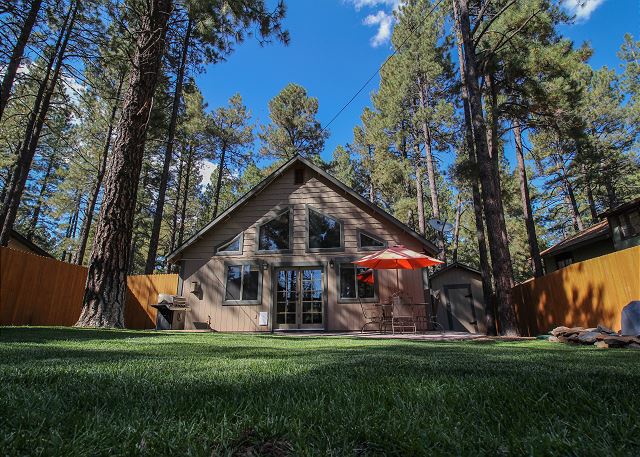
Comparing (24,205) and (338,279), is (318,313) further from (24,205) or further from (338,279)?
(24,205)

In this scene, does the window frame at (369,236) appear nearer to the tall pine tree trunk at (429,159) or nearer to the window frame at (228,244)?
the window frame at (228,244)

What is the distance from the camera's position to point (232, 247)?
11336mm

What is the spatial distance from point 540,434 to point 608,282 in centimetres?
766

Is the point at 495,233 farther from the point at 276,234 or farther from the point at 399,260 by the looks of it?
the point at 276,234

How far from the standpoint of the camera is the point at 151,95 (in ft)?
22.7

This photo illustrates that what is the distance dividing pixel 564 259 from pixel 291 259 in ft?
44.2

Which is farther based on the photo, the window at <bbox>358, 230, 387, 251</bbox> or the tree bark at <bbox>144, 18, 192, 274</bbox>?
the tree bark at <bbox>144, 18, 192, 274</bbox>

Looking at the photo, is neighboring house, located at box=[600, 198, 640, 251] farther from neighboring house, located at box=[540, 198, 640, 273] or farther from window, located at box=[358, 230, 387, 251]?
window, located at box=[358, 230, 387, 251]

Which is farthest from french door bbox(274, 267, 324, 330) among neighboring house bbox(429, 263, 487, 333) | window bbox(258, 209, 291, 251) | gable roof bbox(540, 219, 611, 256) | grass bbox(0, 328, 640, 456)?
gable roof bbox(540, 219, 611, 256)

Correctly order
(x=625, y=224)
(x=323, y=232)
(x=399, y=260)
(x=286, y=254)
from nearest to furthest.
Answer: (x=399, y=260)
(x=286, y=254)
(x=323, y=232)
(x=625, y=224)

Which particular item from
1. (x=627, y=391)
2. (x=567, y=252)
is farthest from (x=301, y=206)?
(x=567, y=252)

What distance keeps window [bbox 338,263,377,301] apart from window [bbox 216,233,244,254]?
3338 millimetres

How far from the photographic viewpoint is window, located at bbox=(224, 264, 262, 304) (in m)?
10.9

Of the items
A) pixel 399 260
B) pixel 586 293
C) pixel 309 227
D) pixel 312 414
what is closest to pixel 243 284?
pixel 309 227
